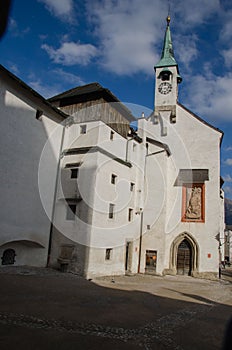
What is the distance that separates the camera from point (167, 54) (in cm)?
3192

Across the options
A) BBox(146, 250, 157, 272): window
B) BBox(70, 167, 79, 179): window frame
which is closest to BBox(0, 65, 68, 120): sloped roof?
BBox(70, 167, 79, 179): window frame

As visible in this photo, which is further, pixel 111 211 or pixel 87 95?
pixel 87 95

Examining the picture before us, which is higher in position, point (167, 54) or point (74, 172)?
point (167, 54)

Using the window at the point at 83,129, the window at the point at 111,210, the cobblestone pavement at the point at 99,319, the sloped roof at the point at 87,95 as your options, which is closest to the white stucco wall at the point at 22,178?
the window at the point at 83,129

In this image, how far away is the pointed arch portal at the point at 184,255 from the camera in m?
24.7

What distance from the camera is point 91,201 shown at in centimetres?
1856

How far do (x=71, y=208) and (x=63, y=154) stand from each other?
427 centimetres

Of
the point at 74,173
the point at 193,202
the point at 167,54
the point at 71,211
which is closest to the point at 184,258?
the point at 193,202

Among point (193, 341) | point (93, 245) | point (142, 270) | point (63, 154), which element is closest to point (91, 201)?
point (93, 245)

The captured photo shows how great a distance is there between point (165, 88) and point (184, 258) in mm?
17987

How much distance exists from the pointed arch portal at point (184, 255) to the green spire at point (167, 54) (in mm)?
18624

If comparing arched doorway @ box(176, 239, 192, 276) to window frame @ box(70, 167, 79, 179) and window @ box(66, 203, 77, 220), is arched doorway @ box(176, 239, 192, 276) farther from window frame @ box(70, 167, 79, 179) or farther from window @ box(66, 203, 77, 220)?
window frame @ box(70, 167, 79, 179)

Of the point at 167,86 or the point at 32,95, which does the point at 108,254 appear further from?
the point at 167,86

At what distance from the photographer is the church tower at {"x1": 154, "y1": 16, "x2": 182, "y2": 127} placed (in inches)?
1157
